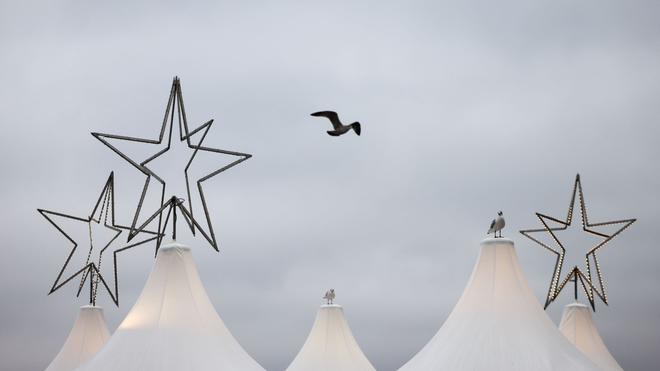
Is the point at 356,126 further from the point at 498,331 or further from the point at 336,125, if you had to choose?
the point at 498,331

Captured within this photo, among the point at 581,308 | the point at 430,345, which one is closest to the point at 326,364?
the point at 430,345

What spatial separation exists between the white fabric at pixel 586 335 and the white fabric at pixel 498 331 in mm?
6379

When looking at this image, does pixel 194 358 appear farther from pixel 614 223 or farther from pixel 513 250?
pixel 614 223

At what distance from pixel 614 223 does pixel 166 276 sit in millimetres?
9914

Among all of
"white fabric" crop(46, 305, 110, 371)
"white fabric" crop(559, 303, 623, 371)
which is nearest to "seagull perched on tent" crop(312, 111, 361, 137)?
"white fabric" crop(559, 303, 623, 371)

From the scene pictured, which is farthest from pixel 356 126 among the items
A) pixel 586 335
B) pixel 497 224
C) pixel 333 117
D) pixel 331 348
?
pixel 586 335

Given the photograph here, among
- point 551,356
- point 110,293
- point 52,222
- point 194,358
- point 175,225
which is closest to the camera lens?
point 551,356

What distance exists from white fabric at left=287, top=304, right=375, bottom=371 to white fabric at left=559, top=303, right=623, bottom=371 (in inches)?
196

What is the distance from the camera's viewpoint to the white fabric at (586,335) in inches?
899

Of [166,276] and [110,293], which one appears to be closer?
[166,276]

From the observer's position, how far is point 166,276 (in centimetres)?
1805

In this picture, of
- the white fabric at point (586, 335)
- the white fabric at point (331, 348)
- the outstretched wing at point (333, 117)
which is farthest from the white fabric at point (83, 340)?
the white fabric at point (586, 335)

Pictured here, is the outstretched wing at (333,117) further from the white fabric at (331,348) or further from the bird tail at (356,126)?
the white fabric at (331,348)

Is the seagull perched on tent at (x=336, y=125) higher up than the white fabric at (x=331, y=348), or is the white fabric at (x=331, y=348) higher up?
the seagull perched on tent at (x=336, y=125)
